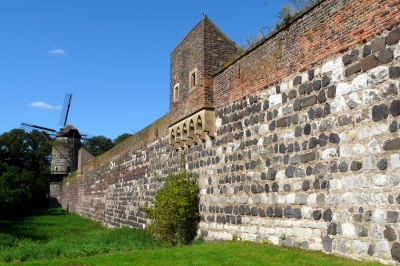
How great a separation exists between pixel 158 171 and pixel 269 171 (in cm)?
734

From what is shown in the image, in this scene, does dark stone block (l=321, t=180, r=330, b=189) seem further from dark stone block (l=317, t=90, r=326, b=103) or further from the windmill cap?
the windmill cap

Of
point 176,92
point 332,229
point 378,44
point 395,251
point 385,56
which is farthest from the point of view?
point 176,92

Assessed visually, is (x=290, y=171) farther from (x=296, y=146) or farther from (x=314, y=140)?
(x=314, y=140)

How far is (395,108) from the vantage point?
604cm

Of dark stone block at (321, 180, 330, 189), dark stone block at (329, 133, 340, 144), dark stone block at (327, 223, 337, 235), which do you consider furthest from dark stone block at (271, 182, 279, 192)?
dark stone block at (329, 133, 340, 144)

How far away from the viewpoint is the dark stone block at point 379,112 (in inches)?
244

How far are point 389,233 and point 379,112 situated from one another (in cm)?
173

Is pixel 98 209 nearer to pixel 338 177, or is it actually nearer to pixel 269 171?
pixel 269 171

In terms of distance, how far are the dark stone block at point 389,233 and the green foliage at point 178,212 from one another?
6.47m

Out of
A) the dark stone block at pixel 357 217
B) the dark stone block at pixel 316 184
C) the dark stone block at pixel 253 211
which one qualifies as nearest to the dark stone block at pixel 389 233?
the dark stone block at pixel 357 217

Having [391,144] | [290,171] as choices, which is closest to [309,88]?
[290,171]

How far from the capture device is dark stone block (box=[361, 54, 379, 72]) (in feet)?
21.2

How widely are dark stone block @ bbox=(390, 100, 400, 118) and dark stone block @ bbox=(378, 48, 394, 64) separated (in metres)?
0.63

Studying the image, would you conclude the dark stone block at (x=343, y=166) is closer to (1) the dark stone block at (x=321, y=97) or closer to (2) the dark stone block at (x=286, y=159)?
(1) the dark stone block at (x=321, y=97)
